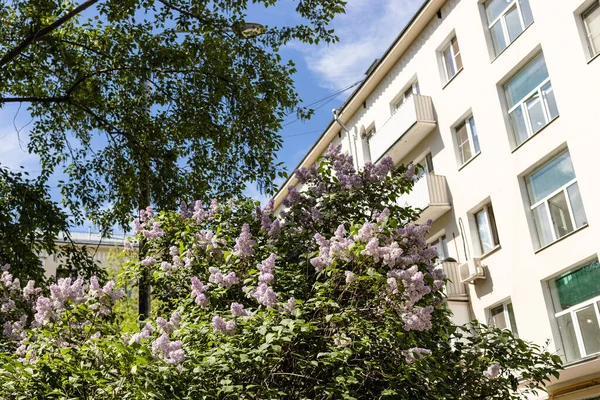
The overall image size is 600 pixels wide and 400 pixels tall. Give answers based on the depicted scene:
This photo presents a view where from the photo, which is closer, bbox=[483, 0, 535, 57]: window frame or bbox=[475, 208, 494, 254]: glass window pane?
bbox=[483, 0, 535, 57]: window frame

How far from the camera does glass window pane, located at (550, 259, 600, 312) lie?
1302 cm

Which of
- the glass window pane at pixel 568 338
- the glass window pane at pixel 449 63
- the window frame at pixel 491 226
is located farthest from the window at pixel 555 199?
the glass window pane at pixel 449 63

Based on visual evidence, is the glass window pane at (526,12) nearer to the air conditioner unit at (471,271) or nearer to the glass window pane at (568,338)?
the air conditioner unit at (471,271)

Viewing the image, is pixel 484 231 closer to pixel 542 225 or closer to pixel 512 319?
pixel 542 225

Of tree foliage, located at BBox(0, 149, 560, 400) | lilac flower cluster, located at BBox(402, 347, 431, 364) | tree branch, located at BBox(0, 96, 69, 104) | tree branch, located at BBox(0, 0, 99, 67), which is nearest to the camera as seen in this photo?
tree foliage, located at BBox(0, 149, 560, 400)

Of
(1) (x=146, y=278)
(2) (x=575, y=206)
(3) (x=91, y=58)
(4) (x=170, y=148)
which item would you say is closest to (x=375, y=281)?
(1) (x=146, y=278)

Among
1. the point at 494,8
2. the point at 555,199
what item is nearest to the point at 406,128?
the point at 494,8

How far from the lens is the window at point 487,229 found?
1642cm

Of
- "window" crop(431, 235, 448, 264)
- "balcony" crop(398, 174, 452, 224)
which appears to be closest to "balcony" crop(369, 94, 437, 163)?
"balcony" crop(398, 174, 452, 224)

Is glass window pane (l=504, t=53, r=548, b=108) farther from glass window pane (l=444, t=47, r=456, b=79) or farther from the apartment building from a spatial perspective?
glass window pane (l=444, t=47, r=456, b=79)

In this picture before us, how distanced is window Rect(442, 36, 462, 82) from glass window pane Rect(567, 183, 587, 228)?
A: 6229 mm

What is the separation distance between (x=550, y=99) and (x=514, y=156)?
159cm

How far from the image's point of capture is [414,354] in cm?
528

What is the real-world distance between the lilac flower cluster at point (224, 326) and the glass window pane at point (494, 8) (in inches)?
564
